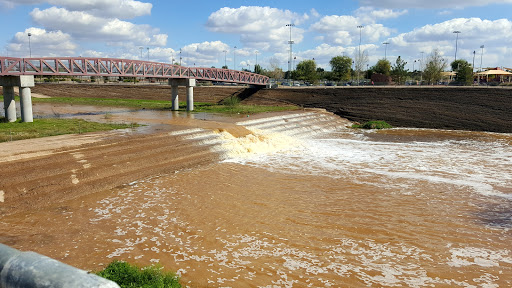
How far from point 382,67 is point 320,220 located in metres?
88.7

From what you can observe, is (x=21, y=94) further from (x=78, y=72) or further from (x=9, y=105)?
(x=78, y=72)

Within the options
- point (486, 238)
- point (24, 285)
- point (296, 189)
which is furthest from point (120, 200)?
point (486, 238)

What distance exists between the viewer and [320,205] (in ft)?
48.9

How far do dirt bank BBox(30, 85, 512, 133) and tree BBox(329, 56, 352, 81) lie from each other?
3871cm

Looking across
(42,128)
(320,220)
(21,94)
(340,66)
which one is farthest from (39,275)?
(340,66)

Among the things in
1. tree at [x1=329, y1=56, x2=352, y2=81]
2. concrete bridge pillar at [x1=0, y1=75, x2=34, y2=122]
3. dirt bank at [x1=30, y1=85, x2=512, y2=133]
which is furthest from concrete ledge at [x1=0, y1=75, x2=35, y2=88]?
tree at [x1=329, y1=56, x2=352, y2=81]

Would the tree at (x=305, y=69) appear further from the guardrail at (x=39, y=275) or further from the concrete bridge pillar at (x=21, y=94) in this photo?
the guardrail at (x=39, y=275)

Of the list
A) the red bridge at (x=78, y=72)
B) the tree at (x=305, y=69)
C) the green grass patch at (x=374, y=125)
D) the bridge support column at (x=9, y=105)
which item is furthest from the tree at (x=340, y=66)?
the bridge support column at (x=9, y=105)

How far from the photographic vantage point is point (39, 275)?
3.78 metres

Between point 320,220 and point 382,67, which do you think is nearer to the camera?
point 320,220

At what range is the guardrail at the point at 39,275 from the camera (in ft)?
12.1

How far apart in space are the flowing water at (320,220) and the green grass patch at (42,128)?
21.1ft

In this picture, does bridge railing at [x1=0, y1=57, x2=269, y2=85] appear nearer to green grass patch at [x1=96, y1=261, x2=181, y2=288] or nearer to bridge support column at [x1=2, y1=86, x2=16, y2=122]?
bridge support column at [x1=2, y1=86, x2=16, y2=122]

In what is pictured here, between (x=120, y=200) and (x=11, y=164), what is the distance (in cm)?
481
